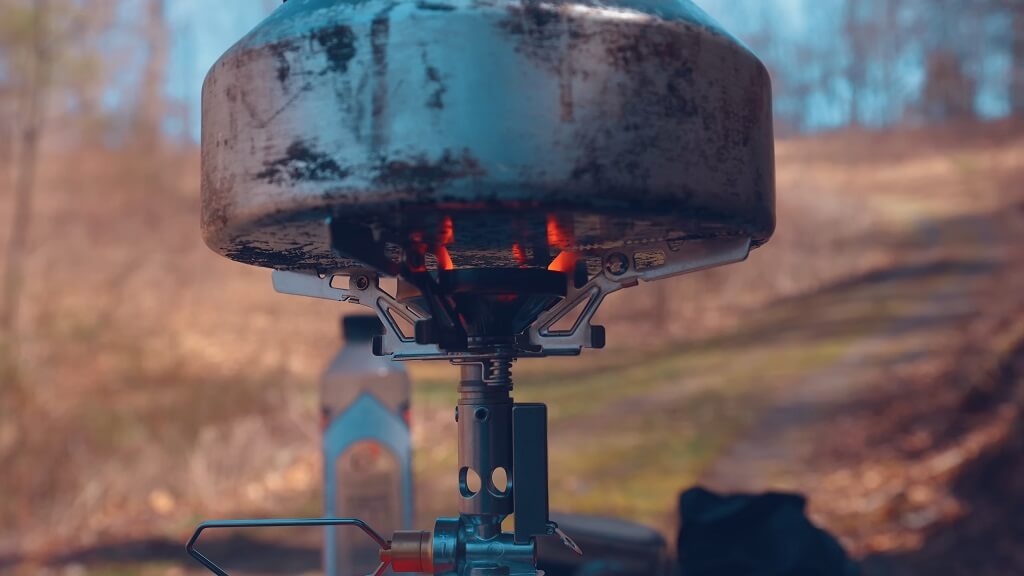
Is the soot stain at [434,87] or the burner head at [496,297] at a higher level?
the soot stain at [434,87]

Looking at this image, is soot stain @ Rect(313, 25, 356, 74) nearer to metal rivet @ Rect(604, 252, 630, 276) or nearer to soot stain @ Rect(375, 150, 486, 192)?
soot stain @ Rect(375, 150, 486, 192)

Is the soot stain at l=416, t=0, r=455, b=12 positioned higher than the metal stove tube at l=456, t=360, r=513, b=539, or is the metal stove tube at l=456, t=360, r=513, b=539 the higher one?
the soot stain at l=416, t=0, r=455, b=12

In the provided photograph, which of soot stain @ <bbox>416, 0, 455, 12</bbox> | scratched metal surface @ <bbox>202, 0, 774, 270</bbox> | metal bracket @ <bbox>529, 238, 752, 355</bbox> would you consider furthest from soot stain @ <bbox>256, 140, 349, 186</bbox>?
metal bracket @ <bbox>529, 238, 752, 355</bbox>

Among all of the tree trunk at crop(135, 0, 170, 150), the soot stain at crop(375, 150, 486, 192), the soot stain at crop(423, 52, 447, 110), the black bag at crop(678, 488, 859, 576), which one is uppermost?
the tree trunk at crop(135, 0, 170, 150)

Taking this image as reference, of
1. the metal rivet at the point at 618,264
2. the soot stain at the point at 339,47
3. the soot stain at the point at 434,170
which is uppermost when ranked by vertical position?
the soot stain at the point at 339,47

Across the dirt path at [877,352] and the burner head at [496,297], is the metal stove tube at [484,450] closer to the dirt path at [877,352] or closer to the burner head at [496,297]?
the burner head at [496,297]

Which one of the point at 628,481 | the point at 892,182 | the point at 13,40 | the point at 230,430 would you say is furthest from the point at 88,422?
the point at 892,182

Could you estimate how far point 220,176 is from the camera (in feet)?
3.29

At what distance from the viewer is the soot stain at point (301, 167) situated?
34.9 inches

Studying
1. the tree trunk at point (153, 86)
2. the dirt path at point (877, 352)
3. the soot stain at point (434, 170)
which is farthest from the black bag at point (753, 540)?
the tree trunk at point (153, 86)

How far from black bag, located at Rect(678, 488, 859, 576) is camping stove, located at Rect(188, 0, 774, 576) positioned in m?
0.83

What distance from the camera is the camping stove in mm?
Result: 865

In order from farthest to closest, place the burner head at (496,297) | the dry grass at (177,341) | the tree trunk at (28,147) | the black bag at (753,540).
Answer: the tree trunk at (28,147) → the dry grass at (177,341) → the black bag at (753,540) → the burner head at (496,297)

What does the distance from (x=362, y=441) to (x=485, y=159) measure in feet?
5.19
